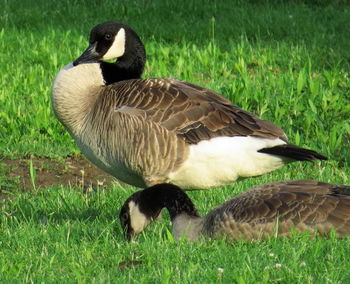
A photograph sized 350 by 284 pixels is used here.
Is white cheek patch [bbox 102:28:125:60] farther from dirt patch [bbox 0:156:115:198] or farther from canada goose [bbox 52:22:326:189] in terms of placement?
dirt patch [bbox 0:156:115:198]

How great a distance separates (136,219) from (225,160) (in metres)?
1.29

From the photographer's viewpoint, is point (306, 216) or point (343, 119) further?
point (343, 119)

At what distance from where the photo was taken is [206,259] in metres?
5.51

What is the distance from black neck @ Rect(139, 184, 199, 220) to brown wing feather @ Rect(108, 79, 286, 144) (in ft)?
2.73

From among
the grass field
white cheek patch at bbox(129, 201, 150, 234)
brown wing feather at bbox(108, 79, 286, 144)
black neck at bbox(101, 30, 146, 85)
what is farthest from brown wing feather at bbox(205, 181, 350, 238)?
black neck at bbox(101, 30, 146, 85)

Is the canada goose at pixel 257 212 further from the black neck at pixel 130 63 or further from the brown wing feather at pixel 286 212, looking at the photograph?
the black neck at pixel 130 63

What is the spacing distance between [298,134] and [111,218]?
2.81 m

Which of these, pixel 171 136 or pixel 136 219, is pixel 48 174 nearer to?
pixel 171 136

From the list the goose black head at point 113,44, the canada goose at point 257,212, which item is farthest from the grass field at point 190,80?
the goose black head at point 113,44

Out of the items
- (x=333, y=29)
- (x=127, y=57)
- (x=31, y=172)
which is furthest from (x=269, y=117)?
(x=333, y=29)

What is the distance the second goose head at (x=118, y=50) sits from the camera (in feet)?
26.9

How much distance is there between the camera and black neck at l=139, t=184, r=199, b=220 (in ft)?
21.2

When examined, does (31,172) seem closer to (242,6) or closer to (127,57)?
(127,57)

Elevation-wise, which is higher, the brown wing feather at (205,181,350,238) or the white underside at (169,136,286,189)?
the brown wing feather at (205,181,350,238)
